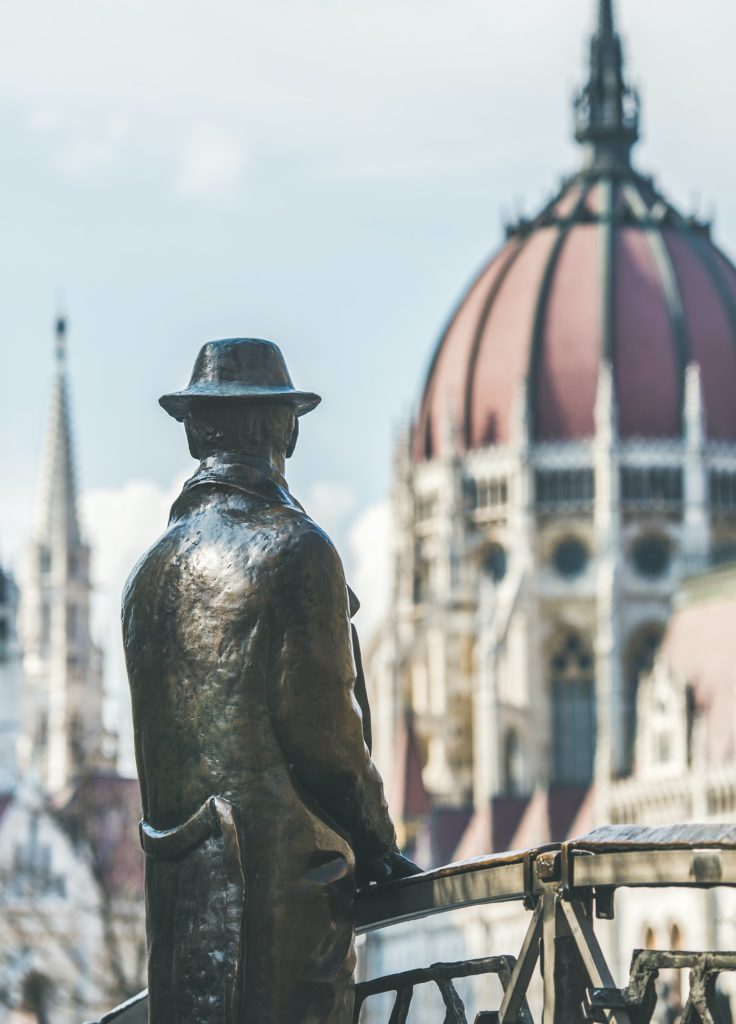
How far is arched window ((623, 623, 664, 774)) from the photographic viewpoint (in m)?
82.1

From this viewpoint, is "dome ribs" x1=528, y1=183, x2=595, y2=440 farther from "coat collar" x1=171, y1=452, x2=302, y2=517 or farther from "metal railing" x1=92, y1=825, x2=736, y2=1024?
"metal railing" x1=92, y1=825, x2=736, y2=1024

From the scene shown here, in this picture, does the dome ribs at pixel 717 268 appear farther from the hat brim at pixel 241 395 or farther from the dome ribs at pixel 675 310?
the hat brim at pixel 241 395

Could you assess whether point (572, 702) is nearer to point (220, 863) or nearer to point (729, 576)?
point (729, 576)

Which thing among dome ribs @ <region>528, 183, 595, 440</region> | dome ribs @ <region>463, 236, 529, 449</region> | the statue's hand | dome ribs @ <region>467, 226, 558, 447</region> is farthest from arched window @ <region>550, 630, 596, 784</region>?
the statue's hand

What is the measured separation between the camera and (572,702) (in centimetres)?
8538

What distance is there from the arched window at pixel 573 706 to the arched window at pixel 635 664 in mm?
1721

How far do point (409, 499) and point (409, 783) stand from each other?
11016mm

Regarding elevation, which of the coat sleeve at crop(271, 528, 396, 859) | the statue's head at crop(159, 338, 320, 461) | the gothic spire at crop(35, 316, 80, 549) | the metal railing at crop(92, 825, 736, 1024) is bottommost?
the metal railing at crop(92, 825, 736, 1024)

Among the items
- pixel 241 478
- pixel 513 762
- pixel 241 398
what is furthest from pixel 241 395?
pixel 513 762

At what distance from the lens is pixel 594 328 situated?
8556 centimetres

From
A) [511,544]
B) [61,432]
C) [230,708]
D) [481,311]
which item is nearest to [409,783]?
[511,544]

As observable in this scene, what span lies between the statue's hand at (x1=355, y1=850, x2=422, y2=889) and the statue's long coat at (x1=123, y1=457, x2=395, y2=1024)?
6 centimetres

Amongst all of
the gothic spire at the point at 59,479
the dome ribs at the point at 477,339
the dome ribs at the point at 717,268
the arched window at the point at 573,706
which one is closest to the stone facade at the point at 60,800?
the gothic spire at the point at 59,479

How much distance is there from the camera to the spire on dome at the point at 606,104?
300ft
